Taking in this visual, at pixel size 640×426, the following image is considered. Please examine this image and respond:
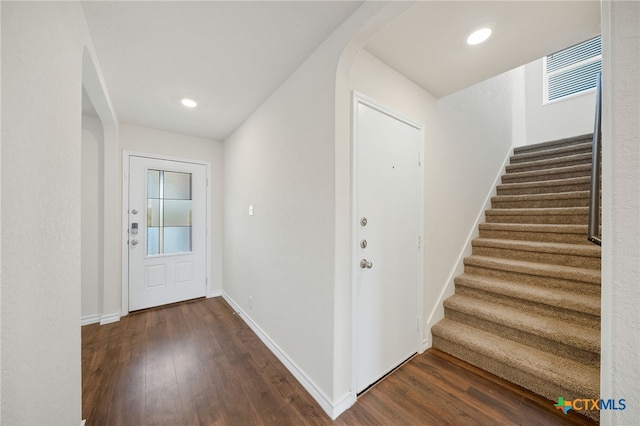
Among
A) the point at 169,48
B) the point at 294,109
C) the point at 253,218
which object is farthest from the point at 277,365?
the point at 169,48

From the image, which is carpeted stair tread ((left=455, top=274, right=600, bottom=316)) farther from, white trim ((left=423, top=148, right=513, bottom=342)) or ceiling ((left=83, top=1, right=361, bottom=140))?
ceiling ((left=83, top=1, right=361, bottom=140))

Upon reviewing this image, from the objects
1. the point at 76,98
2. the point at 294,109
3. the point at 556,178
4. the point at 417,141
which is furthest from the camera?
the point at 556,178

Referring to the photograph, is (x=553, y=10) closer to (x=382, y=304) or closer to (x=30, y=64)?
(x=382, y=304)

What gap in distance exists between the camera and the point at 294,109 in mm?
1852

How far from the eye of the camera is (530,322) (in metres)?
1.85

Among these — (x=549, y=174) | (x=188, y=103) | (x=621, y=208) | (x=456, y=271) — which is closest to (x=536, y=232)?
(x=456, y=271)

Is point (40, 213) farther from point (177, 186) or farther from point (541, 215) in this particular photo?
point (541, 215)

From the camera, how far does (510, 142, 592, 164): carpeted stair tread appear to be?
9.89ft

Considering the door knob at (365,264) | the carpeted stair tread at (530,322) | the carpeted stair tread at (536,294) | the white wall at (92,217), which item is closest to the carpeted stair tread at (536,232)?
the carpeted stair tread at (536,294)

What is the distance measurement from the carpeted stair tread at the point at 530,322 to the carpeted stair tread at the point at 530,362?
13cm

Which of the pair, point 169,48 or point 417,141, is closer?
point 169,48

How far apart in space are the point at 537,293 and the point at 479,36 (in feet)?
6.74

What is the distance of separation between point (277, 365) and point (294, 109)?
211 cm

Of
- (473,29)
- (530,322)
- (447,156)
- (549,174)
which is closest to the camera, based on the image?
(473,29)
